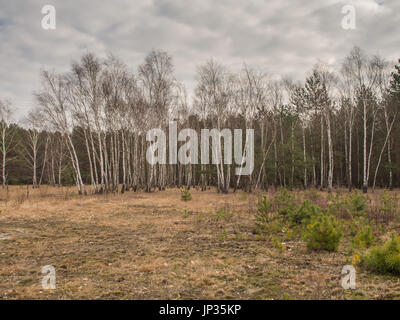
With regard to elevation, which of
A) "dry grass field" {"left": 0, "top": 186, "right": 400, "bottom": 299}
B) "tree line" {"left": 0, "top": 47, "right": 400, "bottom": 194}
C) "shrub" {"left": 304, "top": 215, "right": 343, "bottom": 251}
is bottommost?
"dry grass field" {"left": 0, "top": 186, "right": 400, "bottom": 299}

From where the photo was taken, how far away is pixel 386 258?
12.6 feet

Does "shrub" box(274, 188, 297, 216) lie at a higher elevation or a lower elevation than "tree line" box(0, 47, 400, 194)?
lower

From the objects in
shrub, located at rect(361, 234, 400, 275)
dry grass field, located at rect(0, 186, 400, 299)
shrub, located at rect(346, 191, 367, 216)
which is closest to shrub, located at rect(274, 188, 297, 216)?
dry grass field, located at rect(0, 186, 400, 299)

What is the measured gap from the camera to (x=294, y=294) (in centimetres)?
330

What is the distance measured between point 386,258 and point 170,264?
3.39m

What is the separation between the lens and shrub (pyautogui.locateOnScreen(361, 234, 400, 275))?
150 inches

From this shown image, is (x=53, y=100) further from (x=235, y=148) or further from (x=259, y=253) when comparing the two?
(x=259, y=253)

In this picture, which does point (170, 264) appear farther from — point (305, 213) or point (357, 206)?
point (357, 206)

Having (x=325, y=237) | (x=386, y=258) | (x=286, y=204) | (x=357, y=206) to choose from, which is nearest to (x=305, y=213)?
(x=286, y=204)

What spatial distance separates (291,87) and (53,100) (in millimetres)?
18852

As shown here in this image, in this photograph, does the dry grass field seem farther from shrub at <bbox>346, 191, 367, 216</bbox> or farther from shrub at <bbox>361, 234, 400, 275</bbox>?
shrub at <bbox>346, 191, 367, 216</bbox>

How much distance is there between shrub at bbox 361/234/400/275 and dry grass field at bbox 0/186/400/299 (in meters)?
0.16
